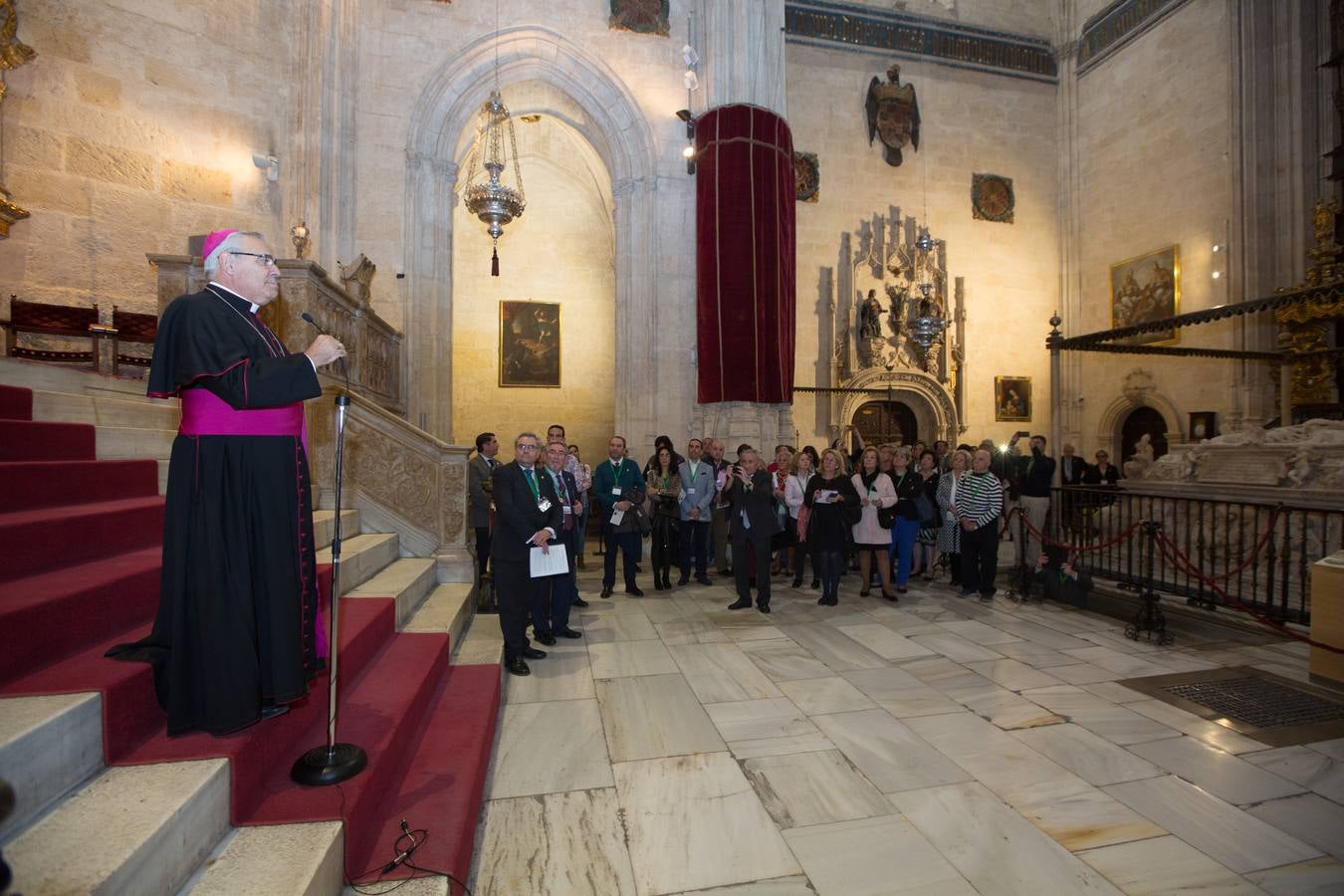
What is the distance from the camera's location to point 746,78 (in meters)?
9.73

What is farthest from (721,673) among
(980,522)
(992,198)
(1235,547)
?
(992,198)

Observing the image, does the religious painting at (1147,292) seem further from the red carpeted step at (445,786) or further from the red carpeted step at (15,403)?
the red carpeted step at (15,403)

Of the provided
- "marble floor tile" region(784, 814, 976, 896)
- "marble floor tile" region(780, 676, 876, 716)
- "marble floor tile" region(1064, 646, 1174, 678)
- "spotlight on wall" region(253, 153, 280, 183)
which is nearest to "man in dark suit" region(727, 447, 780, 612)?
"marble floor tile" region(780, 676, 876, 716)

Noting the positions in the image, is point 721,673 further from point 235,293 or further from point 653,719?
point 235,293

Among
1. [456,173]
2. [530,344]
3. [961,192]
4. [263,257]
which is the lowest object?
[263,257]

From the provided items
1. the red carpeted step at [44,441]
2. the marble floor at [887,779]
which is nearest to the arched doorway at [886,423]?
the marble floor at [887,779]

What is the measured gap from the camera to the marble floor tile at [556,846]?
2350 millimetres

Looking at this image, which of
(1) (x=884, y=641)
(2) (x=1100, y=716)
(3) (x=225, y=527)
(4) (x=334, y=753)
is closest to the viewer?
(3) (x=225, y=527)

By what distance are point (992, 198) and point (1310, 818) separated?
15538mm

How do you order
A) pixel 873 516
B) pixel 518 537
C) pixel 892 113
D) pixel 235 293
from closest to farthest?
pixel 235 293 < pixel 518 537 < pixel 873 516 < pixel 892 113

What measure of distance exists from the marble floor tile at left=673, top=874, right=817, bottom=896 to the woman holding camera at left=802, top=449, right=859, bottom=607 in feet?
14.0

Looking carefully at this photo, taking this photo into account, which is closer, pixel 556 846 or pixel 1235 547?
pixel 556 846

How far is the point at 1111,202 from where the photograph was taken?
14734 millimetres

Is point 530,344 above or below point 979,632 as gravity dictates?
above
